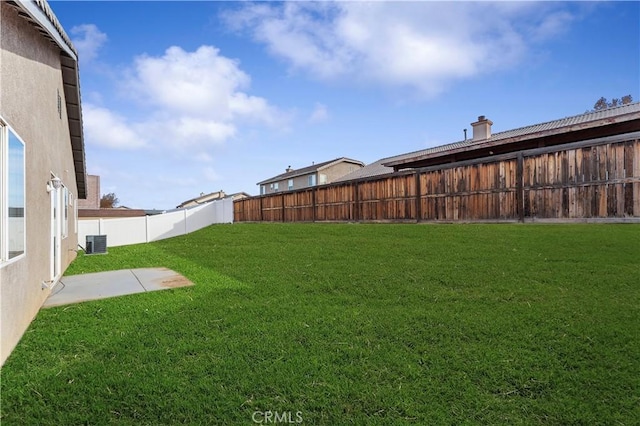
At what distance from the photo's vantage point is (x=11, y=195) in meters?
3.32

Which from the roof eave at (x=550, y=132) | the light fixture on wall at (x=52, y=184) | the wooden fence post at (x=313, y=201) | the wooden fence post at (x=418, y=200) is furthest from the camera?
the wooden fence post at (x=313, y=201)

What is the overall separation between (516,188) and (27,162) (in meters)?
11.1

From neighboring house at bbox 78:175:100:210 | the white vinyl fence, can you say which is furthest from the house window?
neighboring house at bbox 78:175:100:210

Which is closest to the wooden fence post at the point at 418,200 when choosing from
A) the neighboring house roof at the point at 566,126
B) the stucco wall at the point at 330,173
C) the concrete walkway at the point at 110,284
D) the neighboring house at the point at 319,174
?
the neighboring house roof at the point at 566,126

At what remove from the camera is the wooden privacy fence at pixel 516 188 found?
8000 mm

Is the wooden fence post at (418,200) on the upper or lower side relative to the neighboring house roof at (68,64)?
lower

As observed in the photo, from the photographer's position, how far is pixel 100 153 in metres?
16.7

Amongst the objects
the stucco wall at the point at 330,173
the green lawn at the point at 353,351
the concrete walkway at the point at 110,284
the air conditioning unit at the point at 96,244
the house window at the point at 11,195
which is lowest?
the green lawn at the point at 353,351

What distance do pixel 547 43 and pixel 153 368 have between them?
14.1m

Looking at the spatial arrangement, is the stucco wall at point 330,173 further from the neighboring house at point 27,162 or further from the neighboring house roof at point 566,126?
the neighboring house at point 27,162

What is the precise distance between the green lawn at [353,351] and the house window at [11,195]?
1.00 meters

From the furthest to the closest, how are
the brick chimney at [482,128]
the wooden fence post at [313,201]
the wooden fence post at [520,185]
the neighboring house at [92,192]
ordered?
the neighboring house at [92,192]
the brick chimney at [482,128]
the wooden fence post at [313,201]
the wooden fence post at [520,185]

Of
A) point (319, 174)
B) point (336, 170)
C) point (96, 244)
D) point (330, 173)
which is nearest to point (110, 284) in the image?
point (96, 244)

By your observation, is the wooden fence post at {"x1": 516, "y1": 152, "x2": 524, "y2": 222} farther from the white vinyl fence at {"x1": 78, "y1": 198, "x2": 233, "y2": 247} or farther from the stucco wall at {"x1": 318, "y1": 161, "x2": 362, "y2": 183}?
the stucco wall at {"x1": 318, "y1": 161, "x2": 362, "y2": 183}
